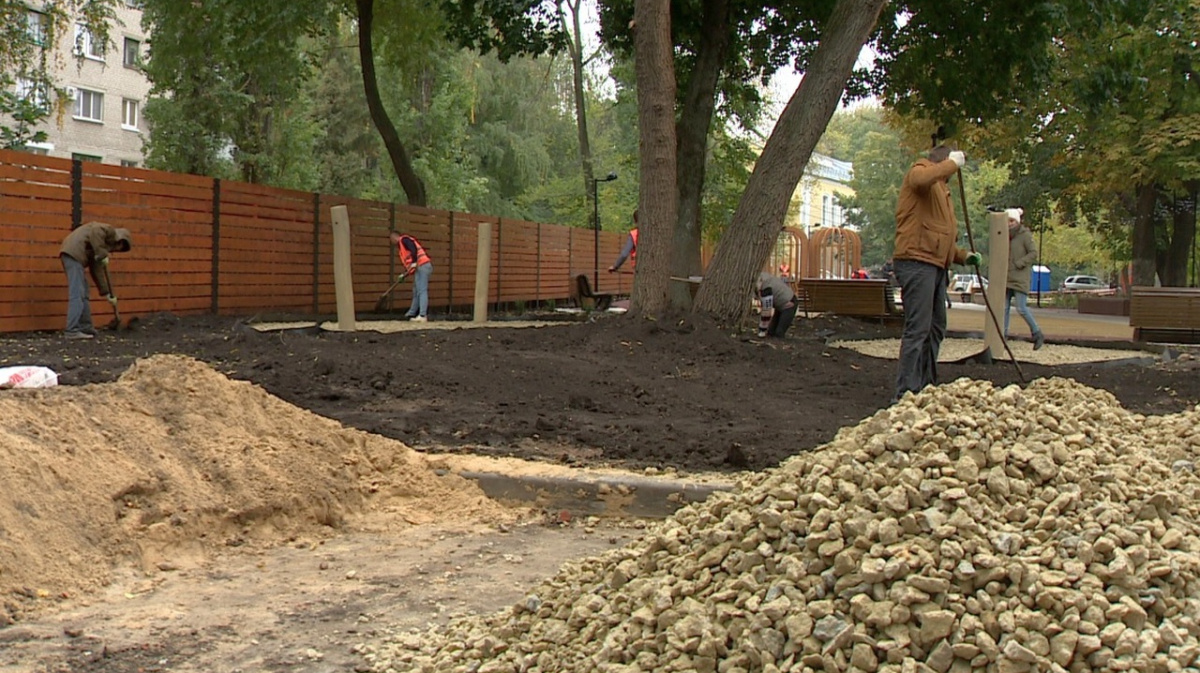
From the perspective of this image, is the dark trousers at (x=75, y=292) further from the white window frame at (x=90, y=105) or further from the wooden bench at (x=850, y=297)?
the white window frame at (x=90, y=105)

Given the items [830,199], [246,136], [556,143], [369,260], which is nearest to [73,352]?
Answer: [369,260]

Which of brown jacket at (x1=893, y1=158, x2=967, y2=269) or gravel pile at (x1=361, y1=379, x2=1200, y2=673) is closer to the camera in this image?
gravel pile at (x1=361, y1=379, x2=1200, y2=673)

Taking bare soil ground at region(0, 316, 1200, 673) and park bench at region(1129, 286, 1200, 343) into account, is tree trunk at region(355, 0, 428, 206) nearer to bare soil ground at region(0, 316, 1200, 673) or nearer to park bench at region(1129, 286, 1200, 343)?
bare soil ground at region(0, 316, 1200, 673)

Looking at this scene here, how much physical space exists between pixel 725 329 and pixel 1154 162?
66.1ft

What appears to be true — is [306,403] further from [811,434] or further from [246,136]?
[246,136]

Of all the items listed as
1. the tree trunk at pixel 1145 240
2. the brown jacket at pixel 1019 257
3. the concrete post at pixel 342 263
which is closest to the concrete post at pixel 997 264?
the brown jacket at pixel 1019 257

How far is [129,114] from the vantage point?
52.4 metres

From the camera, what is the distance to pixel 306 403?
8.70m

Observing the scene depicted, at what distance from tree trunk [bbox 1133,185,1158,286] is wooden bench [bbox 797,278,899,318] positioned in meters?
15.4

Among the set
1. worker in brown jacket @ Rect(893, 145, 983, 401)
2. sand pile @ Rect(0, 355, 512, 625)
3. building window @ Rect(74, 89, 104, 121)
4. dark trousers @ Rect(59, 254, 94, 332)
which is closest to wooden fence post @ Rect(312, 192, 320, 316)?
dark trousers @ Rect(59, 254, 94, 332)

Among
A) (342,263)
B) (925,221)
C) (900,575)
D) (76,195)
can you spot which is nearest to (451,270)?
(342,263)

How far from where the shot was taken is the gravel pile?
3.07m

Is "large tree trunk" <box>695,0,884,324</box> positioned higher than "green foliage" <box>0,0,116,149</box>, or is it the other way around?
"green foliage" <box>0,0,116,149</box>

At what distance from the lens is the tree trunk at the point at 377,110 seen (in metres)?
22.3
